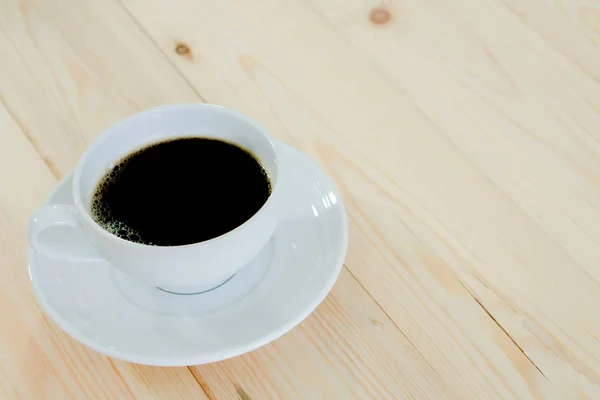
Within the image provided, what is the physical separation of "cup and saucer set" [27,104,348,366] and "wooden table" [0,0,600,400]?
0.04 m

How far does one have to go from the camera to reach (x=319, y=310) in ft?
1.96

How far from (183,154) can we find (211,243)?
0.44 feet

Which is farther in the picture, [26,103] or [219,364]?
[26,103]

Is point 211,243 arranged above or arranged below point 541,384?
above

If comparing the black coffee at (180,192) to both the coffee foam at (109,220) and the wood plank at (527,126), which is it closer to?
the coffee foam at (109,220)

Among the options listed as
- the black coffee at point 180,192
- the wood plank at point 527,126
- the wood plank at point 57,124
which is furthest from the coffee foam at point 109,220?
the wood plank at point 527,126

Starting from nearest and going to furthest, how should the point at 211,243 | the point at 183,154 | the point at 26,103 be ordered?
the point at 211,243 → the point at 183,154 → the point at 26,103

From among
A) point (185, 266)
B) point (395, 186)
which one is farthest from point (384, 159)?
point (185, 266)

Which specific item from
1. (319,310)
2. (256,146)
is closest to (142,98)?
(256,146)

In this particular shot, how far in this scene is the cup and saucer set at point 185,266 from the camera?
1.71 ft

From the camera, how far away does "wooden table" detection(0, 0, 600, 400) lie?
565 millimetres

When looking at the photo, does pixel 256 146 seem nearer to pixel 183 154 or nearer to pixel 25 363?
pixel 183 154

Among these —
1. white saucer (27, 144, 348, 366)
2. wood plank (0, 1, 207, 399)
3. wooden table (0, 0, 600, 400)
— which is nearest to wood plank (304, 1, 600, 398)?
wooden table (0, 0, 600, 400)

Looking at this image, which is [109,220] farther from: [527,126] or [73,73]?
[527,126]
